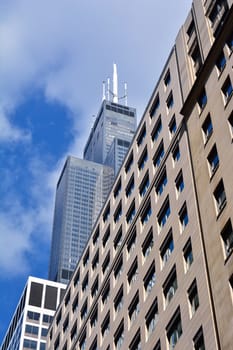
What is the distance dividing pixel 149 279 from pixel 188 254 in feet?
21.8

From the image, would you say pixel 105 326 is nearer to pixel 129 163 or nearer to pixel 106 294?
pixel 106 294

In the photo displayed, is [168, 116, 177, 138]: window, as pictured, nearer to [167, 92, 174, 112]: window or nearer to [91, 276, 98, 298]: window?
[167, 92, 174, 112]: window

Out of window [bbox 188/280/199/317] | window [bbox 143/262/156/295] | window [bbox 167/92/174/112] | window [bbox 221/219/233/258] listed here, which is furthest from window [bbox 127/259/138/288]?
window [bbox 221/219/233/258]

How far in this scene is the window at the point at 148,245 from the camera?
50.8 m

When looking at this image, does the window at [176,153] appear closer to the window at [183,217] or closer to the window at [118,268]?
the window at [183,217]

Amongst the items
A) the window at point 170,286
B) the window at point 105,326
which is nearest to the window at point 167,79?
the window at point 105,326

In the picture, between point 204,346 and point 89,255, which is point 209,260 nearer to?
point 204,346

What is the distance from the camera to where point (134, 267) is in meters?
52.9

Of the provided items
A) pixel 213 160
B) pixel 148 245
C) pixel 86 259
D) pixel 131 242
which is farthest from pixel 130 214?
pixel 213 160

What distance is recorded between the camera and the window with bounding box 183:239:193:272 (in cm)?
4181

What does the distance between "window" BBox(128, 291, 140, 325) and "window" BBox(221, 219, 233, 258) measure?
13315 millimetres

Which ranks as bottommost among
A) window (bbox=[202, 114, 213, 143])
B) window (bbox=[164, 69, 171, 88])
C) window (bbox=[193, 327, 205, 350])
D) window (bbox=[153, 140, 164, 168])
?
window (bbox=[193, 327, 205, 350])

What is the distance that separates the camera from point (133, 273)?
52.7 meters

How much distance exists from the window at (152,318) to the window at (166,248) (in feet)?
9.17
